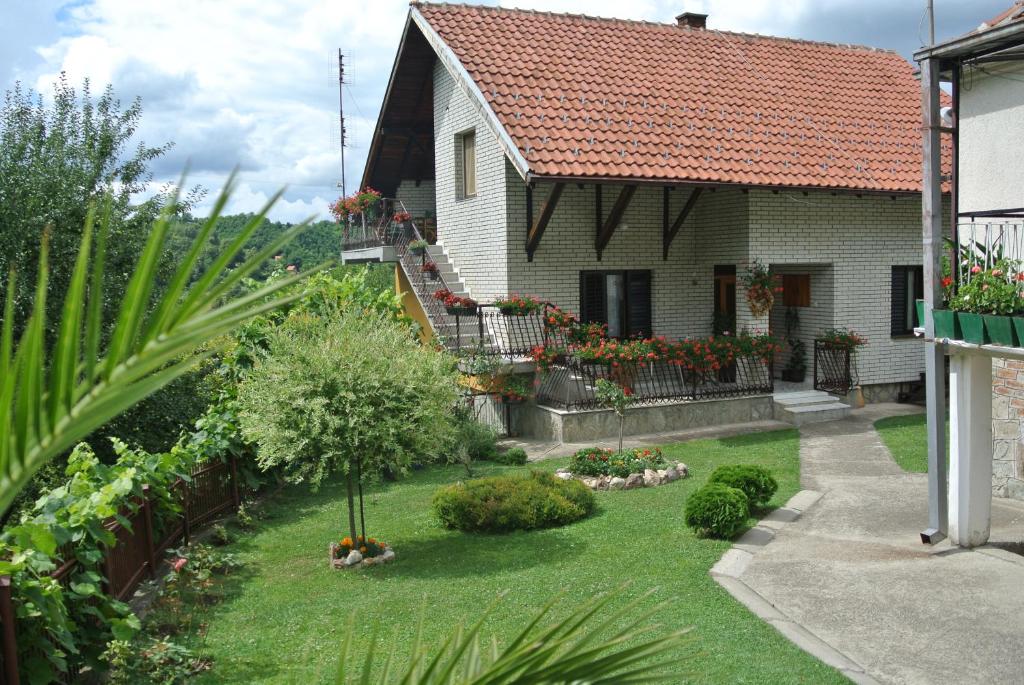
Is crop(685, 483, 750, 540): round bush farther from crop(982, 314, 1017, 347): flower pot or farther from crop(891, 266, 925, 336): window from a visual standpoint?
crop(891, 266, 925, 336): window

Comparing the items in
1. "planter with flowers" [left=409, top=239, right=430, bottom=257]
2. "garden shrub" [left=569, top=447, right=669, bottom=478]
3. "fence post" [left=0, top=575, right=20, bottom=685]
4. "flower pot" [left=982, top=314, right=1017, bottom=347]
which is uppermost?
"planter with flowers" [left=409, top=239, right=430, bottom=257]

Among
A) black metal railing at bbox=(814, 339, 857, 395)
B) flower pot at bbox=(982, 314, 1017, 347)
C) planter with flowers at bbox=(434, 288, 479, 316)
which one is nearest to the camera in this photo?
flower pot at bbox=(982, 314, 1017, 347)

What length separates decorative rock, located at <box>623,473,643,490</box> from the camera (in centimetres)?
1187

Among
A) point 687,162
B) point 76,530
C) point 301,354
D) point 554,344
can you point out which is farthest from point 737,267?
point 76,530

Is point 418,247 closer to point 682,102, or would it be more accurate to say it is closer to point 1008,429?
point 682,102

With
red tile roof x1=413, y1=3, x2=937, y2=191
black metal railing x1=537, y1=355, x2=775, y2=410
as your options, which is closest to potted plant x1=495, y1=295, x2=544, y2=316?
black metal railing x1=537, y1=355, x2=775, y2=410

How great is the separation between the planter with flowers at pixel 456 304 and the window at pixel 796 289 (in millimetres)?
7524

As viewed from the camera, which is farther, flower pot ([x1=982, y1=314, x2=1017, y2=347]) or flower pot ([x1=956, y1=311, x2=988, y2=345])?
flower pot ([x1=956, y1=311, x2=988, y2=345])

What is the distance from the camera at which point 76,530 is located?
6.62m

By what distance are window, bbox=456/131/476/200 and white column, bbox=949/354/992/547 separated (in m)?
11.8

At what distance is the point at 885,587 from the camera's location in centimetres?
765

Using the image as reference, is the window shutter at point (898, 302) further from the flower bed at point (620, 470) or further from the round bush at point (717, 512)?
the round bush at point (717, 512)

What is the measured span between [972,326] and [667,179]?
819cm

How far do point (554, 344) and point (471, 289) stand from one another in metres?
3.10
